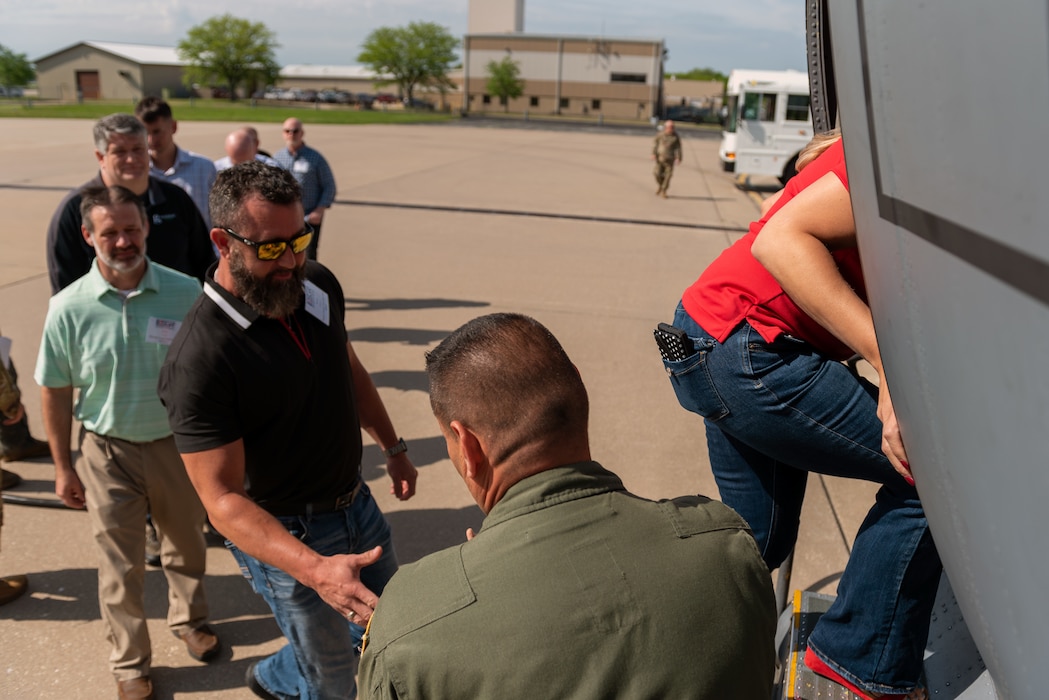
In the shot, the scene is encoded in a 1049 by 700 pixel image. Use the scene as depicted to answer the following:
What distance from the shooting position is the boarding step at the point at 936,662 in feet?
6.72

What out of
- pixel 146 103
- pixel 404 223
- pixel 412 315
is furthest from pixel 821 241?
pixel 404 223

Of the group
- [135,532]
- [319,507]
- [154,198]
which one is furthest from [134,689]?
[154,198]

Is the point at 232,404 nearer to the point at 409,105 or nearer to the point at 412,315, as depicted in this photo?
the point at 412,315

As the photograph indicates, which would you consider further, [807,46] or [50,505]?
[50,505]

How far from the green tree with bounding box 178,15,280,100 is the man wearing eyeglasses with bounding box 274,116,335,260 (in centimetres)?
8670

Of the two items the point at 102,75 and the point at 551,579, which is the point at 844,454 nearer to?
the point at 551,579

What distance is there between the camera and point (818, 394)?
71.9 inches

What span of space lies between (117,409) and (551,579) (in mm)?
2498

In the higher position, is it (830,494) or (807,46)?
(807,46)

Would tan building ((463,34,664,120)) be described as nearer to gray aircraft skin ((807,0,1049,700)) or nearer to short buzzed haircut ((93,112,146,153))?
short buzzed haircut ((93,112,146,153))

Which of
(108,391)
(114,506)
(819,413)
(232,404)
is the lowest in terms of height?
(114,506)

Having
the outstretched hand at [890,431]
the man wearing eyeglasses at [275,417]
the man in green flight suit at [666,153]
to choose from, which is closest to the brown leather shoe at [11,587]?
the man wearing eyeglasses at [275,417]

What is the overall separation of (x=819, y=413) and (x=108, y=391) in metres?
2.63

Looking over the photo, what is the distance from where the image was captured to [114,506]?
10.5 feet
